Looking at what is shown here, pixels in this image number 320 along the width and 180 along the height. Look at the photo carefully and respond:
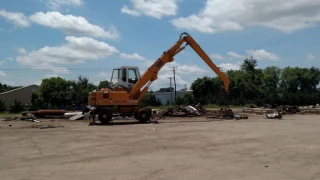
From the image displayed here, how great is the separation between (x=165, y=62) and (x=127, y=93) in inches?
163

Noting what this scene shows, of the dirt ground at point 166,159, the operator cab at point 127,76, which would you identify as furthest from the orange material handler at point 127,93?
the dirt ground at point 166,159

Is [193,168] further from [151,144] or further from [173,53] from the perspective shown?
[173,53]

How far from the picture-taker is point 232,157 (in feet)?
33.3

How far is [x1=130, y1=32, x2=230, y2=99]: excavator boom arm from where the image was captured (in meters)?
26.7

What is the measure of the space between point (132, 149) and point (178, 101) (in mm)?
57199

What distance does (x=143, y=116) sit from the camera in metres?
26.2

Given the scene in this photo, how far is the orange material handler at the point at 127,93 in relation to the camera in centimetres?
2580

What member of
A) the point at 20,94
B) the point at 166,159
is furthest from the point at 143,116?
the point at 20,94

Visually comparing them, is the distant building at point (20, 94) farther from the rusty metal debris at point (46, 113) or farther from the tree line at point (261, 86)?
the rusty metal debris at point (46, 113)

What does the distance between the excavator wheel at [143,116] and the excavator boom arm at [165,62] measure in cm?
128

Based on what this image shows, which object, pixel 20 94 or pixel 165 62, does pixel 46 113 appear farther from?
pixel 20 94

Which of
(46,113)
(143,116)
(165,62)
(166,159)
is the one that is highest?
(165,62)

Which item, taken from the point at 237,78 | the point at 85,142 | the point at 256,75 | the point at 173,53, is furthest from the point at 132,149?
the point at 256,75

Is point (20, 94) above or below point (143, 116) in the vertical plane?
above
